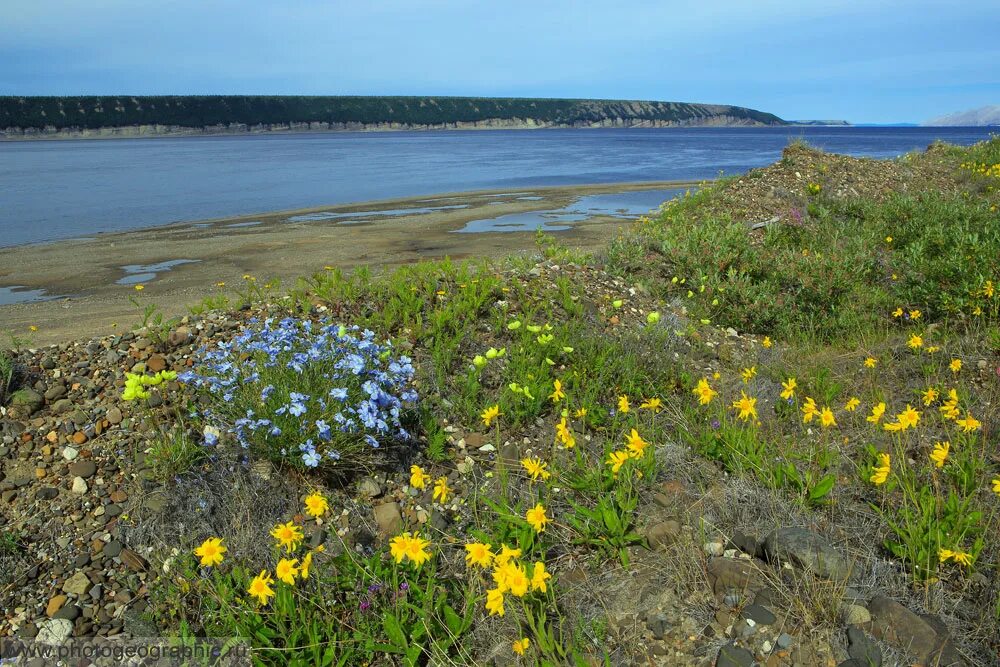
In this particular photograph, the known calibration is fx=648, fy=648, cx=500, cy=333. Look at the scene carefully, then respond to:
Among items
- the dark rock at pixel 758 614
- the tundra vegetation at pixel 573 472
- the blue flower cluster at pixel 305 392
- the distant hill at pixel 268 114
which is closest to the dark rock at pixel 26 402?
the tundra vegetation at pixel 573 472

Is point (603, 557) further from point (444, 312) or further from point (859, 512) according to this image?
point (444, 312)

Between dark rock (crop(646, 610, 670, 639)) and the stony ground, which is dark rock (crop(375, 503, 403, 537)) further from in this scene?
dark rock (crop(646, 610, 670, 639))

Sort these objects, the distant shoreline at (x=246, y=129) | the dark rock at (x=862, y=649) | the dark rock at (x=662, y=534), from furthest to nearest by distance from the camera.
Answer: the distant shoreline at (x=246, y=129) → the dark rock at (x=662, y=534) → the dark rock at (x=862, y=649)

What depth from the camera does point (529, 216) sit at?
1841cm

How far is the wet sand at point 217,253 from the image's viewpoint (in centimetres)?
875

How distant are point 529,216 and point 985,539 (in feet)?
53.4

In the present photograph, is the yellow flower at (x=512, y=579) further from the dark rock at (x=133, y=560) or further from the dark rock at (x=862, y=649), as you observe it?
the dark rock at (x=133, y=560)

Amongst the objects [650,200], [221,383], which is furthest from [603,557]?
[650,200]

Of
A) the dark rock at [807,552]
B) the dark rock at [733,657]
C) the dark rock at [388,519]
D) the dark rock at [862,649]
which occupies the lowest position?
the dark rock at [388,519]

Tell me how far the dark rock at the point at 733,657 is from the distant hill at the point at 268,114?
133 meters

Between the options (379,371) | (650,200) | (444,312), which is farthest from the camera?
(650,200)

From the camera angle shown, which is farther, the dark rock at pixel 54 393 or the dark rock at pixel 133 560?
the dark rock at pixel 54 393

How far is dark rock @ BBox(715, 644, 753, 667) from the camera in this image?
2251mm

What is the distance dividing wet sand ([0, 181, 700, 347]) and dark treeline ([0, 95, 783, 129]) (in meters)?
122
